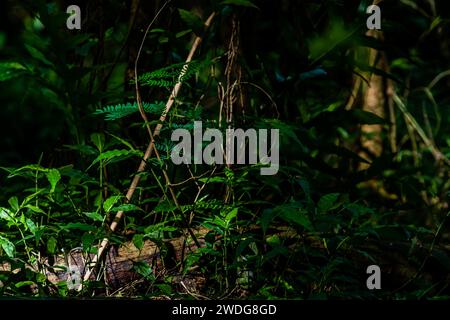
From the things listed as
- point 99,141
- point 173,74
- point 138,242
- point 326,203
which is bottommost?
point 138,242

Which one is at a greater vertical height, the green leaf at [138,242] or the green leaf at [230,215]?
the green leaf at [230,215]

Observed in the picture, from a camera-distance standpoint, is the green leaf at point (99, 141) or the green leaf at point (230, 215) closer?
the green leaf at point (230, 215)

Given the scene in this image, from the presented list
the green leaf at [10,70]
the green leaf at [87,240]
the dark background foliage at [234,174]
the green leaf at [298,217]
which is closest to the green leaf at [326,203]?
the dark background foliage at [234,174]

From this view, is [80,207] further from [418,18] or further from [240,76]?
[418,18]

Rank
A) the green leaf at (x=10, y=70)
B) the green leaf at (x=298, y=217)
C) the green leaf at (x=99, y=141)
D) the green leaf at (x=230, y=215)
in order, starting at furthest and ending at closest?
1. the green leaf at (x=10, y=70)
2. the green leaf at (x=99, y=141)
3. the green leaf at (x=230, y=215)
4. the green leaf at (x=298, y=217)

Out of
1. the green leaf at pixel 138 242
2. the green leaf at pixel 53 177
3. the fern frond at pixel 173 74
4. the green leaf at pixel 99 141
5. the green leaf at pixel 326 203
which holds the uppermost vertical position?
the fern frond at pixel 173 74

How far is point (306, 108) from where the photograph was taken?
8.46ft

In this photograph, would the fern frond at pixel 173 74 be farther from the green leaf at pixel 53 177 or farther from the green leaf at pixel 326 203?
the green leaf at pixel 326 203

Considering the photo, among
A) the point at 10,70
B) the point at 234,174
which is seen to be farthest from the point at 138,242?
the point at 10,70

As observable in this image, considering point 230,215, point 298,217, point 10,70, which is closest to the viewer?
point 298,217

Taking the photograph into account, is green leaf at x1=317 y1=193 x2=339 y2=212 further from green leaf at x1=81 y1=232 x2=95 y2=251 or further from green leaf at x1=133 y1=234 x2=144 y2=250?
green leaf at x1=81 y1=232 x2=95 y2=251

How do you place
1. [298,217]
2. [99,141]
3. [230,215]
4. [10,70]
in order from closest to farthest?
[298,217] < [230,215] < [99,141] < [10,70]

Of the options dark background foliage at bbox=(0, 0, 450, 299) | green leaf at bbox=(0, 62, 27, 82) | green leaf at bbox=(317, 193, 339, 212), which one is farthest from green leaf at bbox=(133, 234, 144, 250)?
green leaf at bbox=(0, 62, 27, 82)

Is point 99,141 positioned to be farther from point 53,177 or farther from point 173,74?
point 173,74
